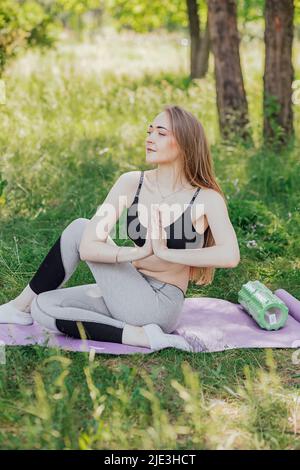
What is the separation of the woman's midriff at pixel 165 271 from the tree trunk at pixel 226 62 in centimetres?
437

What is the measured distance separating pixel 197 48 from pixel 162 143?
971 centimetres

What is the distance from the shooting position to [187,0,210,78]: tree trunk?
42.9 feet

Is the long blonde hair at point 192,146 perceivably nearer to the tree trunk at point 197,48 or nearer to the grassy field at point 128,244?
the grassy field at point 128,244

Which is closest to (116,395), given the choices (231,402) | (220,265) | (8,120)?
(231,402)

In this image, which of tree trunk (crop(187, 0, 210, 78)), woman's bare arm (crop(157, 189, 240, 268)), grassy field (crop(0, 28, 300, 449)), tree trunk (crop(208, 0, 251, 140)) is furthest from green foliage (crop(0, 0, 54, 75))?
woman's bare arm (crop(157, 189, 240, 268))

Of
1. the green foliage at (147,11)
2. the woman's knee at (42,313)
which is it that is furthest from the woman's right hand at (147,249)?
the green foliage at (147,11)

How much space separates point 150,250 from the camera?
12.6ft

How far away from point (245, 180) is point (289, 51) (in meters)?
1.79

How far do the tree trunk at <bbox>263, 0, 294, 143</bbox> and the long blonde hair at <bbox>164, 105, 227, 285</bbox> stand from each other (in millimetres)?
3923

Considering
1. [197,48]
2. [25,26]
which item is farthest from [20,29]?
[197,48]

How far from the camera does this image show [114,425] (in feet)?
9.91

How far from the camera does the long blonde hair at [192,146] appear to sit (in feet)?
13.0
